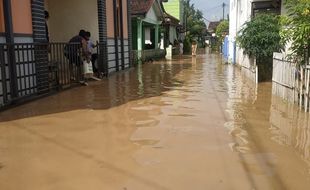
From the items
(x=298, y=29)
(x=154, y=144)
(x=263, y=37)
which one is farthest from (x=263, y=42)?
(x=154, y=144)

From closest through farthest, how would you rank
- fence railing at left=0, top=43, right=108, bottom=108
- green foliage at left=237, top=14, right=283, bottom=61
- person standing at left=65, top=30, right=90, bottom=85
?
1. fence railing at left=0, top=43, right=108, bottom=108
2. person standing at left=65, top=30, right=90, bottom=85
3. green foliage at left=237, top=14, right=283, bottom=61

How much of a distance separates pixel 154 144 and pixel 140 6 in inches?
881

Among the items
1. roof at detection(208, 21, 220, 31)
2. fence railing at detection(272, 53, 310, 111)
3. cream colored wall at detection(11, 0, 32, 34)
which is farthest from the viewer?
roof at detection(208, 21, 220, 31)

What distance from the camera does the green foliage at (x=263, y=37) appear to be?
1372cm

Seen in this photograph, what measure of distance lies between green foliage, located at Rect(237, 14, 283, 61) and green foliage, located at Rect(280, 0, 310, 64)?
4.45 metres

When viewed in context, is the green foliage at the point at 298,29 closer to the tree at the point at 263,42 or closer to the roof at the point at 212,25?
the tree at the point at 263,42

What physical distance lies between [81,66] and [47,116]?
5.40 meters

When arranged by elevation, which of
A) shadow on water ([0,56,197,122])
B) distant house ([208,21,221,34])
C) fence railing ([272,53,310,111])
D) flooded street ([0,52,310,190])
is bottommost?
flooded street ([0,52,310,190])

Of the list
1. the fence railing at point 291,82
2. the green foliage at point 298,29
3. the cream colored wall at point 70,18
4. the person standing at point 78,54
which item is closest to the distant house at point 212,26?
the cream colored wall at point 70,18

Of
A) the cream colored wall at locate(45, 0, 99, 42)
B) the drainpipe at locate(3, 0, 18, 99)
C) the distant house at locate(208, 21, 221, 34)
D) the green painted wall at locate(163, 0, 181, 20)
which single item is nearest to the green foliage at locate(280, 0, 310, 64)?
the drainpipe at locate(3, 0, 18, 99)

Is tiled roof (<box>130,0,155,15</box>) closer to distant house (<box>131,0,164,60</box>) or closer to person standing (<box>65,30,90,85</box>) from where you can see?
distant house (<box>131,0,164,60</box>)

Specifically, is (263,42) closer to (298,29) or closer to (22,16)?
(298,29)

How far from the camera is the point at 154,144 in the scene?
19.4 feet

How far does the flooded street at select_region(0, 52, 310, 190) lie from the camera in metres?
4.53
